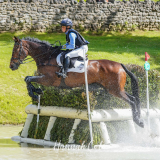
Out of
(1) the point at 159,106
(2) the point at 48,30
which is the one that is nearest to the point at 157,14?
(2) the point at 48,30

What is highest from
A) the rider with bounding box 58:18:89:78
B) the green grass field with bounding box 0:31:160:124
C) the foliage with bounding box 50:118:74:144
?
the rider with bounding box 58:18:89:78

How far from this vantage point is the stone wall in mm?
21500

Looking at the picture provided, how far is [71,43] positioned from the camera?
734 cm

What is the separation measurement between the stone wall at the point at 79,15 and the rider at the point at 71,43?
14367 mm

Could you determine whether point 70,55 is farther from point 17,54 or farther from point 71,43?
point 17,54

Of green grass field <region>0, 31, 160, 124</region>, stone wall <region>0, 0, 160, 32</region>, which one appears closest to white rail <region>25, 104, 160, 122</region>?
green grass field <region>0, 31, 160, 124</region>

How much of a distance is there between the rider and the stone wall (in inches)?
566

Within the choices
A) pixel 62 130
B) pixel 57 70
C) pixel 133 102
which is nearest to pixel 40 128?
pixel 62 130

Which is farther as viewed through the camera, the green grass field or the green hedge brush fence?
the green grass field

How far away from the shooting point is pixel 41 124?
858cm

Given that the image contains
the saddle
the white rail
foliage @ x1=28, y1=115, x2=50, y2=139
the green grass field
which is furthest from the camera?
the green grass field

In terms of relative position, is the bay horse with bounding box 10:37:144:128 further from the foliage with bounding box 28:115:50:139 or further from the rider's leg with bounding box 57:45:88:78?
the foliage with bounding box 28:115:50:139

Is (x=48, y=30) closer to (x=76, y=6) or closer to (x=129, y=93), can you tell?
(x=76, y=6)

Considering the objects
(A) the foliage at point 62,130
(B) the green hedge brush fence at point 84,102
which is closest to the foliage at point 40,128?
(B) the green hedge brush fence at point 84,102
